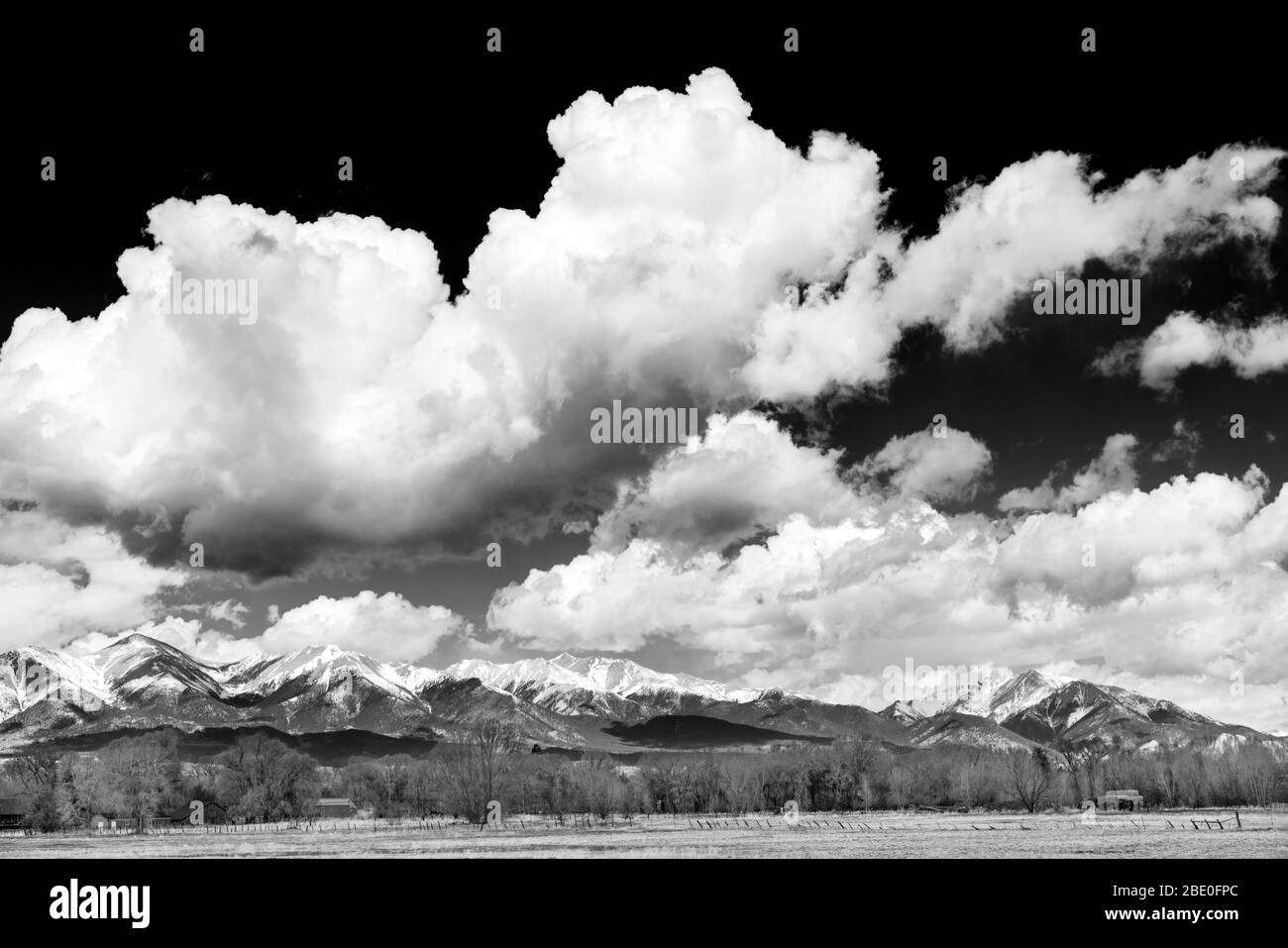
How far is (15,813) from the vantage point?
183 metres

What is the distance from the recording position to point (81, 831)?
535 ft

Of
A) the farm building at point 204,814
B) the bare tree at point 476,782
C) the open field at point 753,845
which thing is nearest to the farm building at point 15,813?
the farm building at point 204,814

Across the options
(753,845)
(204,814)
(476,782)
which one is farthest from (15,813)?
(753,845)

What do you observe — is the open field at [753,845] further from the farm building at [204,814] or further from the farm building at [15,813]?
the farm building at [204,814]

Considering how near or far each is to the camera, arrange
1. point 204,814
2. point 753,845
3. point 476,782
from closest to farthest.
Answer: point 753,845, point 476,782, point 204,814

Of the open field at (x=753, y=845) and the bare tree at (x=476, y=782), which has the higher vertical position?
the open field at (x=753, y=845)

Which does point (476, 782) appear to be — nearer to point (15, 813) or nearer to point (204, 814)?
point (204, 814)

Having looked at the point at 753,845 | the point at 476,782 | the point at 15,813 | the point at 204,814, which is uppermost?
the point at 753,845

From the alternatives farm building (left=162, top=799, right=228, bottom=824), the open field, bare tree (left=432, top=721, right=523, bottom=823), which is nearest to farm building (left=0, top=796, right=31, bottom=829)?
farm building (left=162, top=799, right=228, bottom=824)

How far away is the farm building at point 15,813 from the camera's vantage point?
169000mm
